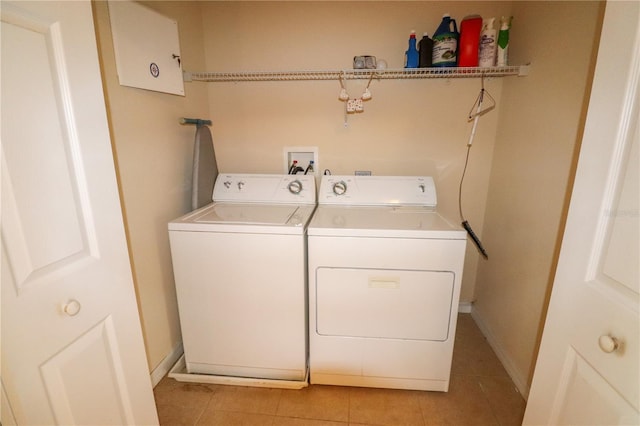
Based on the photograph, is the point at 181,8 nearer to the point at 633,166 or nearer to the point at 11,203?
the point at 11,203

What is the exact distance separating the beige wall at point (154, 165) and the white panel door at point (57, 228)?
2.22ft

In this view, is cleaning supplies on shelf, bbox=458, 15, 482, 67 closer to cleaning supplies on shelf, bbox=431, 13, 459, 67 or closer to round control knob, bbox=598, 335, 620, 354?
cleaning supplies on shelf, bbox=431, 13, 459, 67

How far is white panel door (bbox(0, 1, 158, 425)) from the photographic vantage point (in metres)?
0.59

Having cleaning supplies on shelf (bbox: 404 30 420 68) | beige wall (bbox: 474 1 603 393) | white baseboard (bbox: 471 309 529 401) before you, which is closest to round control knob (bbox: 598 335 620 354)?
beige wall (bbox: 474 1 603 393)

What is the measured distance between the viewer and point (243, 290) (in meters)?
1.51

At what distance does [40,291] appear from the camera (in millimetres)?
631

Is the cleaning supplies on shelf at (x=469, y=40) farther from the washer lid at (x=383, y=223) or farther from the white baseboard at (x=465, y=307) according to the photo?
the white baseboard at (x=465, y=307)

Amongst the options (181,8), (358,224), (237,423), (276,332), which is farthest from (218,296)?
(181,8)

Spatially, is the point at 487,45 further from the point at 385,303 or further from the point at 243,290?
the point at 243,290

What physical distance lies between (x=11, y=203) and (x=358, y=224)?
4.06ft

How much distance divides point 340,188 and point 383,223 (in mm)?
498

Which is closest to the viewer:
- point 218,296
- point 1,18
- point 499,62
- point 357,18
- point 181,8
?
point 1,18

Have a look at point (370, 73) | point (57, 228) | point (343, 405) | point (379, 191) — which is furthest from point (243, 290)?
point (370, 73)

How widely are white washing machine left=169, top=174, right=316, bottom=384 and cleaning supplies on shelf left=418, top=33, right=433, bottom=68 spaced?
1191mm
